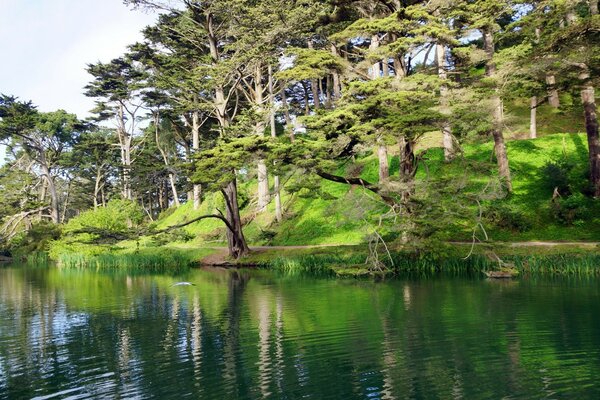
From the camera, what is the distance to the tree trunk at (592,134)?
26.0m

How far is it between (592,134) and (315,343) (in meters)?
22.3

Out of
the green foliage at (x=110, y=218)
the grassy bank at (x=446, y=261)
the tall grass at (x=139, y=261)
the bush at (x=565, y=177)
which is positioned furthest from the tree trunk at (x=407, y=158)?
the green foliage at (x=110, y=218)

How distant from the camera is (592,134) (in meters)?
26.3

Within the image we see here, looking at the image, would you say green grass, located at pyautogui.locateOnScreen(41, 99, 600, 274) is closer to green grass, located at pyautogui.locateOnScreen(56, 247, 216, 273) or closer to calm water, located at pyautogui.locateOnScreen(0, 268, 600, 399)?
green grass, located at pyautogui.locateOnScreen(56, 247, 216, 273)

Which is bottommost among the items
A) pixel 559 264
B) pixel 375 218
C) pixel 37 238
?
pixel 559 264

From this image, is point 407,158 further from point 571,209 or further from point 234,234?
point 234,234

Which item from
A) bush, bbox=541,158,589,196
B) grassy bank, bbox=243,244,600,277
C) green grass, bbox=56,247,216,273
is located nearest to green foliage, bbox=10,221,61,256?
green grass, bbox=56,247,216,273

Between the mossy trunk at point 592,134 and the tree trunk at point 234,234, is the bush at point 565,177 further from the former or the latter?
the tree trunk at point 234,234

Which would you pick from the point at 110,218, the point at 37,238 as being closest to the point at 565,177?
the point at 110,218

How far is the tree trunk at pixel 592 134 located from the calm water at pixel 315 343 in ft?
34.6

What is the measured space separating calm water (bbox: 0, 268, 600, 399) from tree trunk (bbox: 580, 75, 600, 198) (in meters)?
10.5

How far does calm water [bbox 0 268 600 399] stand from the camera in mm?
8148

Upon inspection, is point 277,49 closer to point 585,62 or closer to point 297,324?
point 585,62

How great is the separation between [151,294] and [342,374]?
1316 cm
